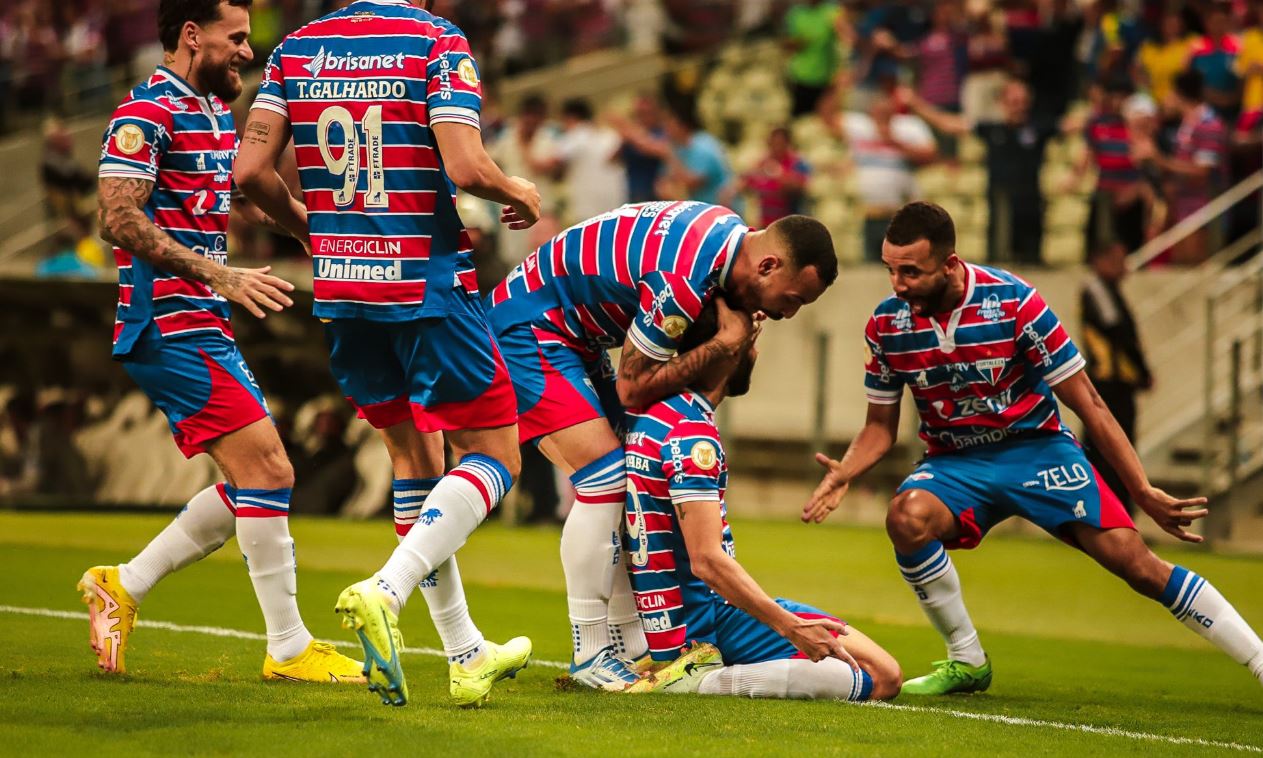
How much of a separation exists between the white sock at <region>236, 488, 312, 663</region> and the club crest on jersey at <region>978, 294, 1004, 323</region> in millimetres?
2983

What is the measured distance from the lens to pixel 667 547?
6375 mm

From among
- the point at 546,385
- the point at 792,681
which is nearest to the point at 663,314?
the point at 546,385

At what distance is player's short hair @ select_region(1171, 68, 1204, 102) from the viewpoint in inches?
601

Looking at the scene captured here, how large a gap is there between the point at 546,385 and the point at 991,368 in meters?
1.89

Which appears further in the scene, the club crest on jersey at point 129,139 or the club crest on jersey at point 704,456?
the club crest on jersey at point 129,139

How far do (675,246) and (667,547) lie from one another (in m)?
1.16

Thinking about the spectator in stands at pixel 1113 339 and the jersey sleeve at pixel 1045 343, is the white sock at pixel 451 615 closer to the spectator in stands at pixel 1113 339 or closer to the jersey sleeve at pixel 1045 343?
the jersey sleeve at pixel 1045 343

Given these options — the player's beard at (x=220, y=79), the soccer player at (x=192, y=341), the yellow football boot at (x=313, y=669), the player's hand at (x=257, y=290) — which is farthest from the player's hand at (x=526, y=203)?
the yellow football boot at (x=313, y=669)

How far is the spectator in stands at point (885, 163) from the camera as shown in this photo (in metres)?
16.7

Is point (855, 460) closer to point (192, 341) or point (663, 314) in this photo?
point (663, 314)

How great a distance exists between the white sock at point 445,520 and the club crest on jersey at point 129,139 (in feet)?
5.91

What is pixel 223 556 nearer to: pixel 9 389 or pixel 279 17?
pixel 9 389

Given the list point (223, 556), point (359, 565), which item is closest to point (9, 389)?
point (223, 556)

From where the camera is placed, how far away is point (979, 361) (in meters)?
6.93
